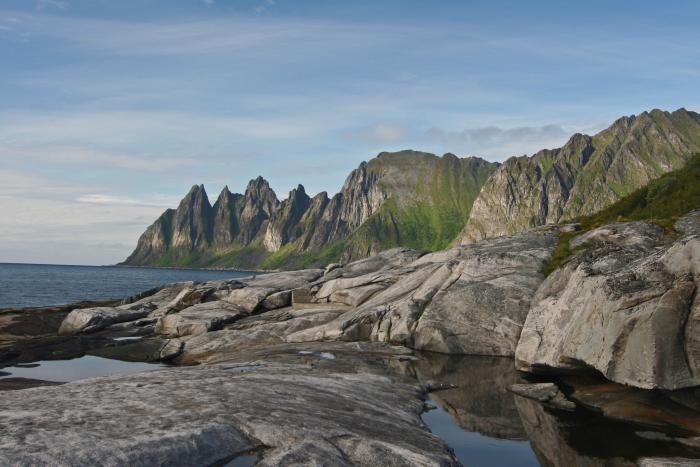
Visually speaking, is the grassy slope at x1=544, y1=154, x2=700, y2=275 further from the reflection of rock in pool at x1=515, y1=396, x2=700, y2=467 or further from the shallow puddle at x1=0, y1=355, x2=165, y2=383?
the shallow puddle at x1=0, y1=355, x2=165, y2=383

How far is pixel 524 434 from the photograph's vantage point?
23.4 meters

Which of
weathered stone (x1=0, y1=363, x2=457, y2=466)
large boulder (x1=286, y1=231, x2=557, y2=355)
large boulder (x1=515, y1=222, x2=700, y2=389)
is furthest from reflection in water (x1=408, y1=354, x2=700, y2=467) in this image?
large boulder (x1=286, y1=231, x2=557, y2=355)

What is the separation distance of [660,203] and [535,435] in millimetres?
58798

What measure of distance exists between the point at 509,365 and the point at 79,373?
31120 mm

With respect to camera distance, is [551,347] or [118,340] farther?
Result: [118,340]

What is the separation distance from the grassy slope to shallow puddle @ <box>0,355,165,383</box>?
3741cm

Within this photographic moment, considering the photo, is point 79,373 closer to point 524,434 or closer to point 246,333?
point 246,333

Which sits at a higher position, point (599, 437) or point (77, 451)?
point (77, 451)

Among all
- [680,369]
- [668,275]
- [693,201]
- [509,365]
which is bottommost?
[509,365]

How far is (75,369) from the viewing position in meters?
41.2

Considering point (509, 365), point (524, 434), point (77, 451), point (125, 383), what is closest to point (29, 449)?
point (77, 451)

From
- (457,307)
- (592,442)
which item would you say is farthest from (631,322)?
(457,307)

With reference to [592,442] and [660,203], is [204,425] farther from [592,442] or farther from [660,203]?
[660,203]

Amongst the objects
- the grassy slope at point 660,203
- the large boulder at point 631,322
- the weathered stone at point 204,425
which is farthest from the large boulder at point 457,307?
the weathered stone at point 204,425
